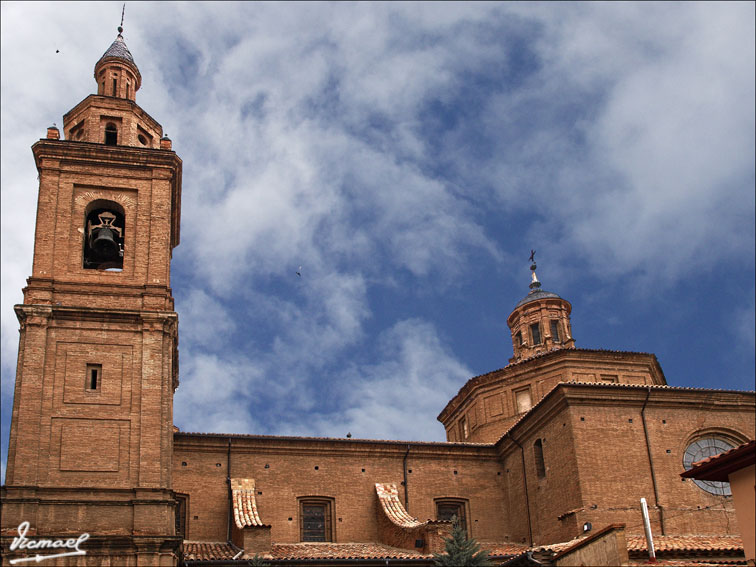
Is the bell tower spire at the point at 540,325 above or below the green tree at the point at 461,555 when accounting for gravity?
above

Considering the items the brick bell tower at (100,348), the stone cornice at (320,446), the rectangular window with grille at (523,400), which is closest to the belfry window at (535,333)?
the rectangular window with grille at (523,400)

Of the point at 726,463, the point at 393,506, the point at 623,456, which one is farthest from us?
the point at 393,506

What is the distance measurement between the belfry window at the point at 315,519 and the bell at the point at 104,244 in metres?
9.25

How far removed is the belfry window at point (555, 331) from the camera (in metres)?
34.2

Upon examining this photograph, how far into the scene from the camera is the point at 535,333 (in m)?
34.8

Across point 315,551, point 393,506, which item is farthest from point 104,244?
point 393,506

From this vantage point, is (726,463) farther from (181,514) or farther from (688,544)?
(181,514)

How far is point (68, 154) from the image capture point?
2355 cm

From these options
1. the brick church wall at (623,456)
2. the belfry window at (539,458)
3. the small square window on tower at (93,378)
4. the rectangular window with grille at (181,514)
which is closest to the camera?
the small square window on tower at (93,378)

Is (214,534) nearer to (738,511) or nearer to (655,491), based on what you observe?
(655,491)

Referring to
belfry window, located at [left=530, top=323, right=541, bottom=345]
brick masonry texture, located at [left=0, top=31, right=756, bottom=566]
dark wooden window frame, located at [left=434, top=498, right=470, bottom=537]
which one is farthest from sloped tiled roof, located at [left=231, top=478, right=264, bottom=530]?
belfry window, located at [left=530, top=323, right=541, bottom=345]

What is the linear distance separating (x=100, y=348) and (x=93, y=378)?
30.6 inches

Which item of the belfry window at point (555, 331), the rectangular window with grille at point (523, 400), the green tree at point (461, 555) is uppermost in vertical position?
the belfry window at point (555, 331)

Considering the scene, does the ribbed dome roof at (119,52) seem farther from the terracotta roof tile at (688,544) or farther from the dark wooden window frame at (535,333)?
the terracotta roof tile at (688,544)
